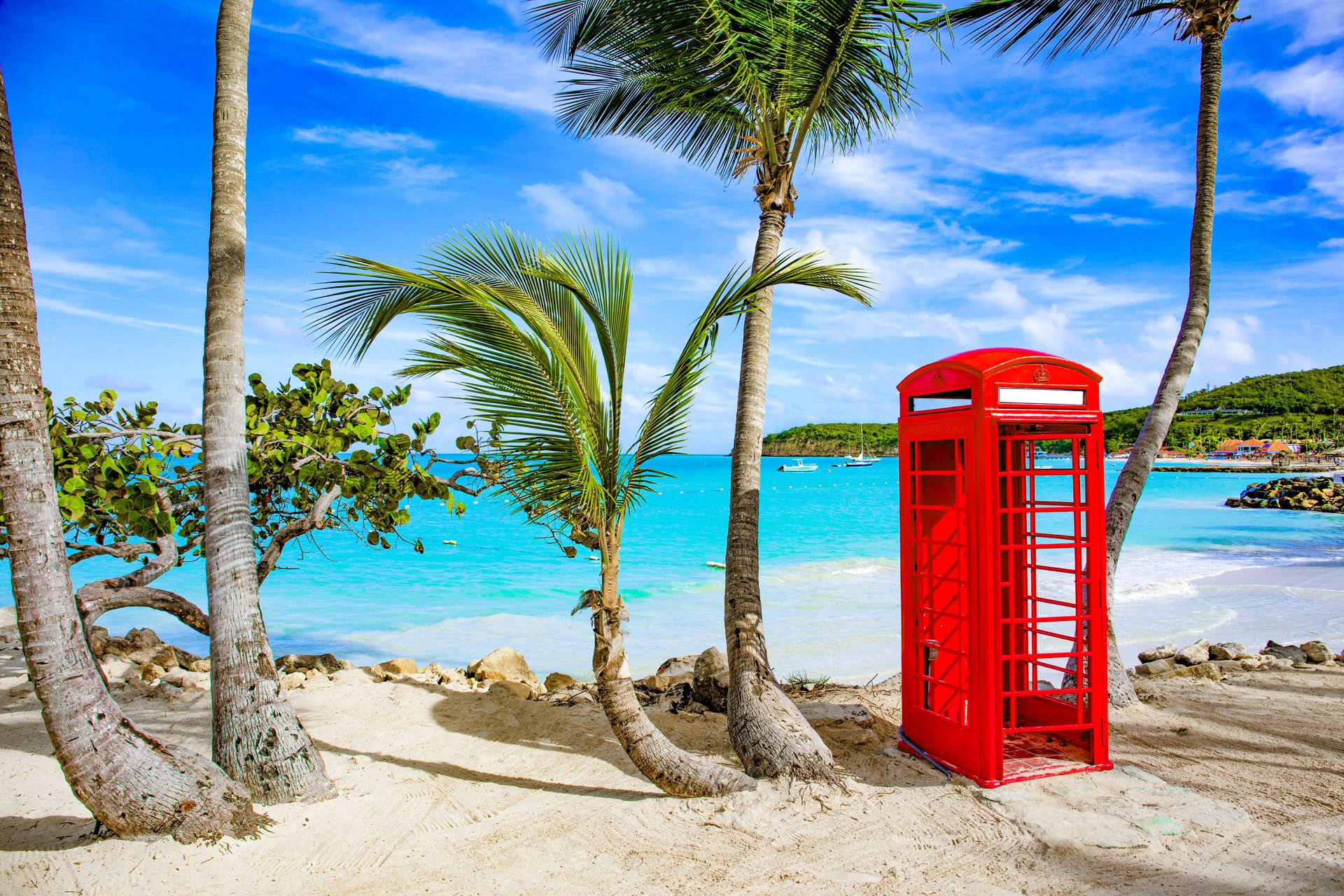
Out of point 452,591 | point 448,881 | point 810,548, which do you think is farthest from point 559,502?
point 810,548

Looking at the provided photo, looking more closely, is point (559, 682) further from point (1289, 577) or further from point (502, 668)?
point (1289, 577)

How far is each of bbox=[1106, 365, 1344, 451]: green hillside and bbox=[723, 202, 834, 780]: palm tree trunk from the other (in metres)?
87.2

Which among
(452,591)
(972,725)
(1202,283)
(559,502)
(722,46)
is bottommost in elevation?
(452,591)

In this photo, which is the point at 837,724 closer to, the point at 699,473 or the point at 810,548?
the point at 810,548

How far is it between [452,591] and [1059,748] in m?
16.0

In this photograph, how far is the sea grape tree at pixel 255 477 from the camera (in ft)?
17.3

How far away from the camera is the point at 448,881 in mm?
3582

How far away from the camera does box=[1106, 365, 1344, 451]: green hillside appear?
85750 mm

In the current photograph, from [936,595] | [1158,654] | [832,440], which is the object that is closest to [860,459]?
[832,440]

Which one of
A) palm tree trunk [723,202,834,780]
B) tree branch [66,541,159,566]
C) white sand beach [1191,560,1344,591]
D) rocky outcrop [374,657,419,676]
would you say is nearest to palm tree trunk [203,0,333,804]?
tree branch [66,541,159,566]

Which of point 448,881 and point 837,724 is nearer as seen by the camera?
point 448,881

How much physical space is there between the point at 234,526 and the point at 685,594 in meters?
14.0

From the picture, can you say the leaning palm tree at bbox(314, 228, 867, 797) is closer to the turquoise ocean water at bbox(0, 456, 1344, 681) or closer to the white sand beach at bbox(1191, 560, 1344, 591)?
the turquoise ocean water at bbox(0, 456, 1344, 681)

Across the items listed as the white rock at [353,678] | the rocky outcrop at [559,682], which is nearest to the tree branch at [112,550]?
the white rock at [353,678]
